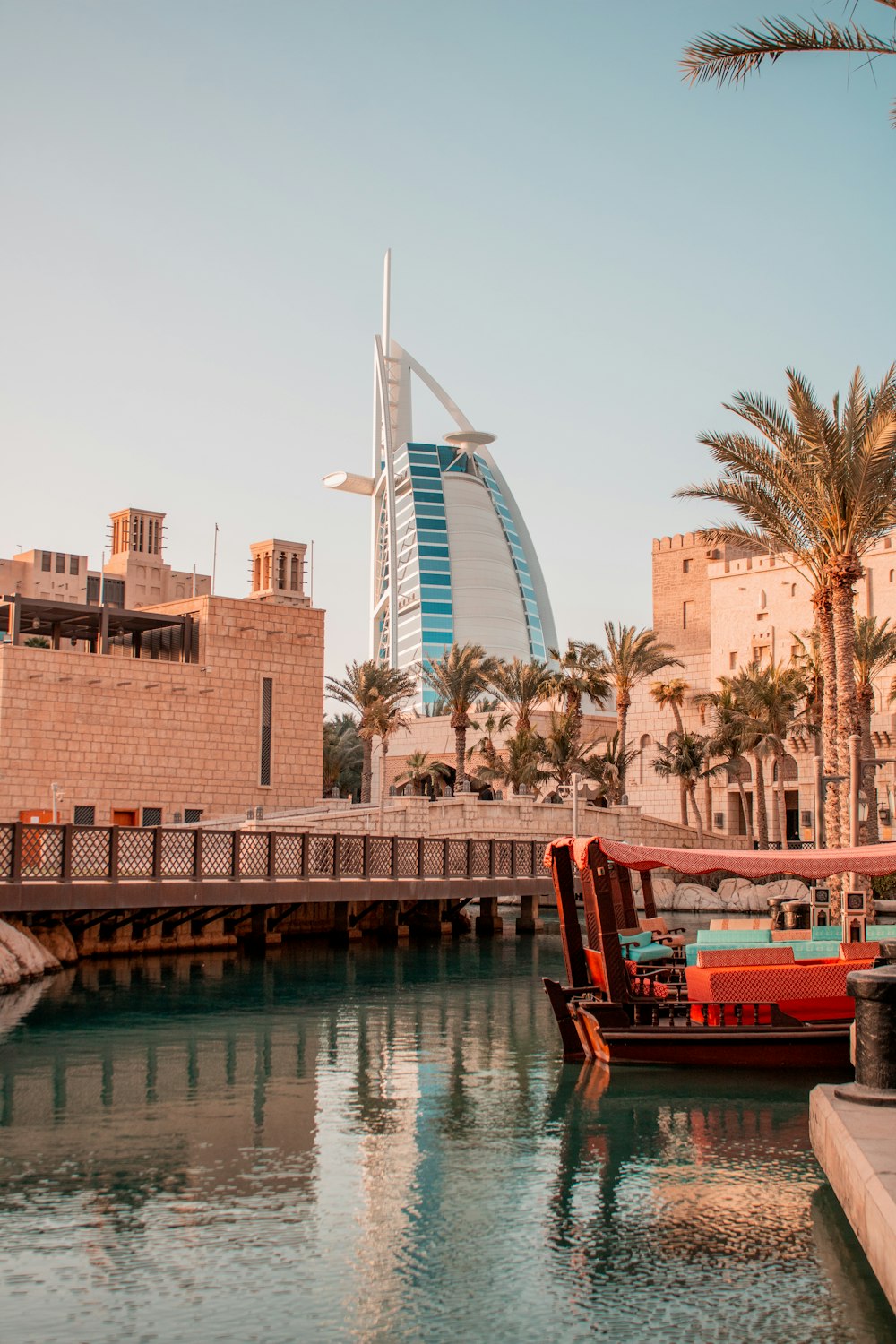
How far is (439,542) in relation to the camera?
128 m

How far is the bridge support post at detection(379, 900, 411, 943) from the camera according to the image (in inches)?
1405

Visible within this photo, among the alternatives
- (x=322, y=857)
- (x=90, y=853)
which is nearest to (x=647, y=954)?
(x=90, y=853)

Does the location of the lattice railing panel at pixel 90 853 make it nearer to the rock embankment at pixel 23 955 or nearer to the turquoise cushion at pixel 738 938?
the rock embankment at pixel 23 955

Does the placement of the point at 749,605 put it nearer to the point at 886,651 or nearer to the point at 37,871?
the point at 886,651

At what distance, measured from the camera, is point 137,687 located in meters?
45.4

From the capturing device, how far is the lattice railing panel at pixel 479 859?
34772 millimetres

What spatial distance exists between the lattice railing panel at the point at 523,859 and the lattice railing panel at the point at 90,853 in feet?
45.4

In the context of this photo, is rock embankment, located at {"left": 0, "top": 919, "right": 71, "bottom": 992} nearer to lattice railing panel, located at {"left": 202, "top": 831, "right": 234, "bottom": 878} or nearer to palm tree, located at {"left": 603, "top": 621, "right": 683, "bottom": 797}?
lattice railing panel, located at {"left": 202, "top": 831, "right": 234, "bottom": 878}

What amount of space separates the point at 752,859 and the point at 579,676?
40.2 m

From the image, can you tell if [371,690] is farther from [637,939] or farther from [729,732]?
[637,939]

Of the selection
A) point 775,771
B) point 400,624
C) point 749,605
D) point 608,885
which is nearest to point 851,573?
point 608,885

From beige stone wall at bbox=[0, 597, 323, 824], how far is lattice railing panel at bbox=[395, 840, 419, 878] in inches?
575

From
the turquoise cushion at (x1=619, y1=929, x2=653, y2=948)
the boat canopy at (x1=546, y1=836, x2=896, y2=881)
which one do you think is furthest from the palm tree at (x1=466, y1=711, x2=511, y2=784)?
the boat canopy at (x1=546, y1=836, x2=896, y2=881)

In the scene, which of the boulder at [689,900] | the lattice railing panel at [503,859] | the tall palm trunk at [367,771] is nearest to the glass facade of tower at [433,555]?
the tall palm trunk at [367,771]
